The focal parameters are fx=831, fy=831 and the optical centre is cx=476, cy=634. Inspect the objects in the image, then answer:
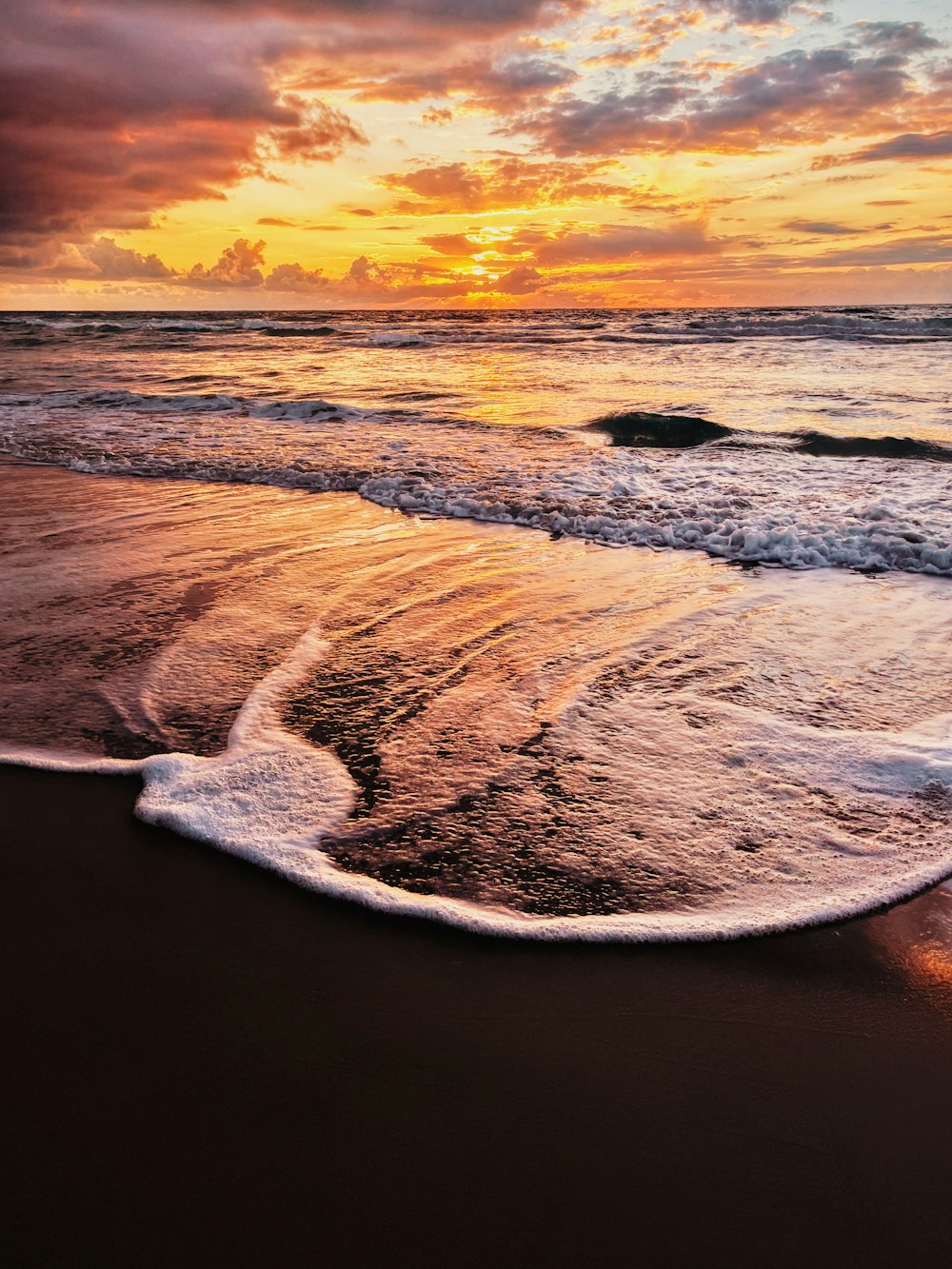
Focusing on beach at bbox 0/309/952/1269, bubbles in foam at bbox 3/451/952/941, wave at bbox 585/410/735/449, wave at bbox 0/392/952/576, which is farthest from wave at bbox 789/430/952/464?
bubbles in foam at bbox 3/451/952/941

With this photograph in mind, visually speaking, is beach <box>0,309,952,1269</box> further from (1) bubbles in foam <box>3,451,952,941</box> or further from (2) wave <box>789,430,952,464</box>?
(2) wave <box>789,430,952,464</box>

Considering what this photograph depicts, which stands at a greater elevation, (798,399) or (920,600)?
(798,399)

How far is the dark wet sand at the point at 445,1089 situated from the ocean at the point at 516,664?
195 millimetres

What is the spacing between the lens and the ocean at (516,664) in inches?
107

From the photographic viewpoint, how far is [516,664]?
165 inches

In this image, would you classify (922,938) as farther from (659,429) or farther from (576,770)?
(659,429)

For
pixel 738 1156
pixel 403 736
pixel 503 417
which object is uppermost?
pixel 503 417

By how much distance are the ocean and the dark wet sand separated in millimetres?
195

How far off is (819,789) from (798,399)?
13.9 m

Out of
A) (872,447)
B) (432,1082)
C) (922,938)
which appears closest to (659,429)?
(872,447)

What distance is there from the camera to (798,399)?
15273mm

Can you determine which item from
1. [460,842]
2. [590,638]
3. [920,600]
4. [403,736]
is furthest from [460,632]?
[920,600]

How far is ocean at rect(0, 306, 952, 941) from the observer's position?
272 centimetres

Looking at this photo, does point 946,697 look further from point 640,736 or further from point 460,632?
point 460,632
